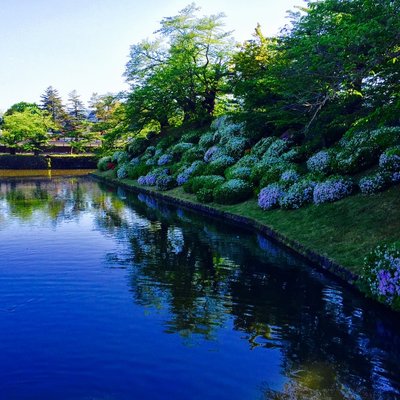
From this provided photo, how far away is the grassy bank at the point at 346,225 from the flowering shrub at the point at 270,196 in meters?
0.73

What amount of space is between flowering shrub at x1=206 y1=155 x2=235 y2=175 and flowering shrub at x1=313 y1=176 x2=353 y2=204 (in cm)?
1079

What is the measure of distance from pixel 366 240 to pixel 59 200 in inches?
795

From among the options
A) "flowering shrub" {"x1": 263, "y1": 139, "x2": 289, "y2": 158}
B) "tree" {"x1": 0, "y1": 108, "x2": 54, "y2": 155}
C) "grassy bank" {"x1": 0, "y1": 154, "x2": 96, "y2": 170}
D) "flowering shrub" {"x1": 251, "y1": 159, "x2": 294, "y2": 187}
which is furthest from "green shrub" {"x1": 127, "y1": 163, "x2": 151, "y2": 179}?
"tree" {"x1": 0, "y1": 108, "x2": 54, "y2": 155}

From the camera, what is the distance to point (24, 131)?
6175cm

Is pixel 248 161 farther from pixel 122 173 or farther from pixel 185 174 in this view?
pixel 122 173

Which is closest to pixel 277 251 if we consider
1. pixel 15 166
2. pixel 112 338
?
pixel 112 338

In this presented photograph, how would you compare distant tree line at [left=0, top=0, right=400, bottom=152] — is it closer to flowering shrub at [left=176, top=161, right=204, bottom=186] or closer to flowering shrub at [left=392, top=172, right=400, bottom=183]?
flowering shrub at [left=392, top=172, right=400, bottom=183]

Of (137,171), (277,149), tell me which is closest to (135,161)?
(137,171)

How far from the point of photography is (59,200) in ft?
86.0

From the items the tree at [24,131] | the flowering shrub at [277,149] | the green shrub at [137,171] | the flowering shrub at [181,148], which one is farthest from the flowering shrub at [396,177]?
the tree at [24,131]

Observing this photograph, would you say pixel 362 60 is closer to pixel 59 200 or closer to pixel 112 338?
pixel 112 338

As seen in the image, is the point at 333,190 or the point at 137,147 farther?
the point at 137,147

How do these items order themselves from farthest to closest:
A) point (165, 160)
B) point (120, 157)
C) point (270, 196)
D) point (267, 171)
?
point (120, 157) → point (165, 160) → point (267, 171) → point (270, 196)

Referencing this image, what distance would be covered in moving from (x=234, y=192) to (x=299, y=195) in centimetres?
472
